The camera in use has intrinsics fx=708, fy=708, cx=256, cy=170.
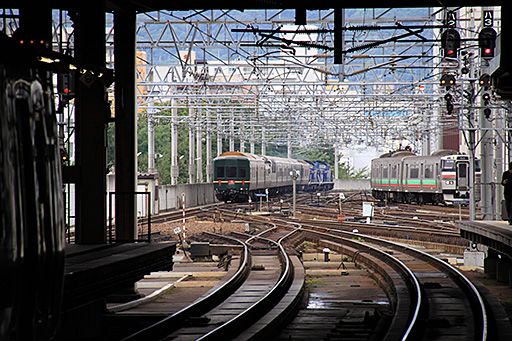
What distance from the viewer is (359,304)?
467 inches

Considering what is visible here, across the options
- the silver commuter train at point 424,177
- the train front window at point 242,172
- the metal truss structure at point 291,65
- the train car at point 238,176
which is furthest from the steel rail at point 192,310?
the train front window at point 242,172

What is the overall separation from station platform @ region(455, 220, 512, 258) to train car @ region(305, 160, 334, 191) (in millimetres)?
48911

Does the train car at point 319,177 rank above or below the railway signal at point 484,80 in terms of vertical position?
below

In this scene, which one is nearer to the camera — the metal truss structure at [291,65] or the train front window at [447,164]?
the metal truss structure at [291,65]

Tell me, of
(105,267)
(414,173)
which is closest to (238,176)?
(414,173)

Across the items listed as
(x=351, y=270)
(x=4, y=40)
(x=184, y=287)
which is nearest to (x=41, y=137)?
(x=4, y=40)

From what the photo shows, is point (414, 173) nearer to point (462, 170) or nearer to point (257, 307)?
point (462, 170)

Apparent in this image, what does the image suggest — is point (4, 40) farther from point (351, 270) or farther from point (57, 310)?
point (351, 270)

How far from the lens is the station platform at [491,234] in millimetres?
12324

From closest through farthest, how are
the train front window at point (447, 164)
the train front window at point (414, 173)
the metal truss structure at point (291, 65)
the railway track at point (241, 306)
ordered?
1. the railway track at point (241, 306)
2. the metal truss structure at point (291, 65)
3. the train front window at point (447, 164)
4. the train front window at point (414, 173)

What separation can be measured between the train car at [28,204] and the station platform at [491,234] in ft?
30.1

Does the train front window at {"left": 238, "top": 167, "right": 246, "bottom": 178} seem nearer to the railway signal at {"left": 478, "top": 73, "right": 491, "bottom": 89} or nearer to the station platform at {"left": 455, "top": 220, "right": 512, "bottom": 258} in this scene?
the railway signal at {"left": 478, "top": 73, "right": 491, "bottom": 89}

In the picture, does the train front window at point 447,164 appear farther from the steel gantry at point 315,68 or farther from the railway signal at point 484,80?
the railway signal at point 484,80

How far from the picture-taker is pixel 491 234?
44.1ft
